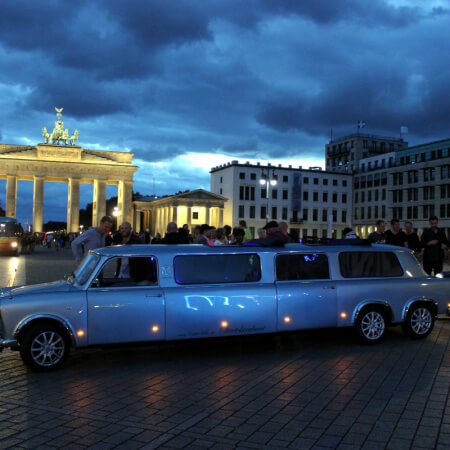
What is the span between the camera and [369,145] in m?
113

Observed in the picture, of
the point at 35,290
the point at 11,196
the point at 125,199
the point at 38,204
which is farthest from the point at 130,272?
the point at 125,199

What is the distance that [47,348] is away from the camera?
7.21 metres

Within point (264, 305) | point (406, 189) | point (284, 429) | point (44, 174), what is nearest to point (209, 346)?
point (264, 305)

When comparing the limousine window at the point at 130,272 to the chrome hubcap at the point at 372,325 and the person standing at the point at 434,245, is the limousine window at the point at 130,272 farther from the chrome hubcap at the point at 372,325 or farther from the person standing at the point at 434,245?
the person standing at the point at 434,245

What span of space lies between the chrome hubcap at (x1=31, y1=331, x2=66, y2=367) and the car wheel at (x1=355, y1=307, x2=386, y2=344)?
4520mm

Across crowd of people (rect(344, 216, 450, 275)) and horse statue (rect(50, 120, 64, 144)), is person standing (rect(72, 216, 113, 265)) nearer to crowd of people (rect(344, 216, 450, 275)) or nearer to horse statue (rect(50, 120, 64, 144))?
crowd of people (rect(344, 216, 450, 275))

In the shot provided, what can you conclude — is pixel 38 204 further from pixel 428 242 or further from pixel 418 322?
pixel 418 322

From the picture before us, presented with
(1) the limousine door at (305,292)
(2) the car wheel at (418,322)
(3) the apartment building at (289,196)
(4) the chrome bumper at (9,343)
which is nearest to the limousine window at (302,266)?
(1) the limousine door at (305,292)

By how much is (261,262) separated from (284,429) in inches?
139

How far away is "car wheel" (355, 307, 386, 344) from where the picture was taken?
28.9 ft

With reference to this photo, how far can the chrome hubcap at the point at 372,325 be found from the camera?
8875mm

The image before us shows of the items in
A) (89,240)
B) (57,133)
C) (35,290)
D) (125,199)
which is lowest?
(35,290)

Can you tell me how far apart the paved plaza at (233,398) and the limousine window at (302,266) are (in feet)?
2.94

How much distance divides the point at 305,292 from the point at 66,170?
3194 inches
